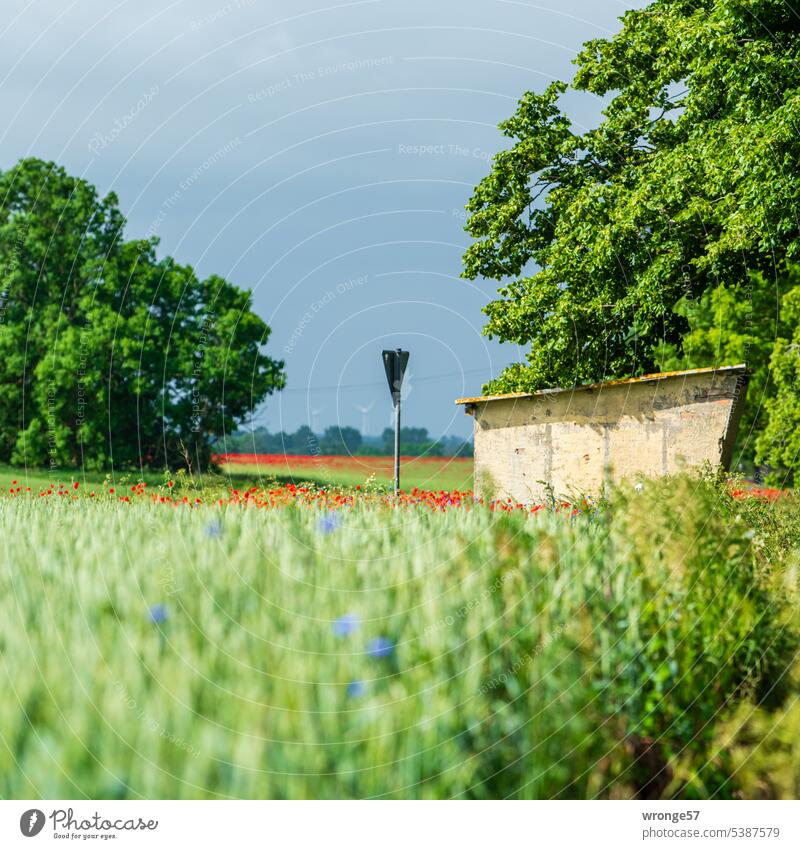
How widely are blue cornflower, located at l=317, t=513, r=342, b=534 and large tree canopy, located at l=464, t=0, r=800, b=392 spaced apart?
1055cm

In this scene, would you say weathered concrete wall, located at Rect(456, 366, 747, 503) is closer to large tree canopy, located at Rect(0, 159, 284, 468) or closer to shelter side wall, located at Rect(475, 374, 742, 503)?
shelter side wall, located at Rect(475, 374, 742, 503)

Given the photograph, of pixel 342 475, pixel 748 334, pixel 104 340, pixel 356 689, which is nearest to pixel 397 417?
pixel 356 689

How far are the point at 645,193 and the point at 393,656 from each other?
47.5ft

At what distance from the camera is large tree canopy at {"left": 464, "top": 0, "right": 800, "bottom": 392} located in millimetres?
13406

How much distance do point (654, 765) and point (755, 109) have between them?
42.3 feet

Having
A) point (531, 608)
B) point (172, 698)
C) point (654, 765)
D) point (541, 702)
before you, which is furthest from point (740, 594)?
point (172, 698)

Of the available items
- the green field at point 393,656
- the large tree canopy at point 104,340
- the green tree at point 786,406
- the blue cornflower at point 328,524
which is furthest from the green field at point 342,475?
the green tree at point 786,406

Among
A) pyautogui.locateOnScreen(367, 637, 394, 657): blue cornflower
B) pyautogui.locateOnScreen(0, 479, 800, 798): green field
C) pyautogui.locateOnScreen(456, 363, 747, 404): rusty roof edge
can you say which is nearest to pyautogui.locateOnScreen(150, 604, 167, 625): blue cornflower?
pyautogui.locateOnScreen(0, 479, 800, 798): green field

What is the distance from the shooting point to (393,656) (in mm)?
3205

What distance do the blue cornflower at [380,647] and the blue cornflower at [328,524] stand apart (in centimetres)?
174

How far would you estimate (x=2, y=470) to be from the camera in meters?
29.6

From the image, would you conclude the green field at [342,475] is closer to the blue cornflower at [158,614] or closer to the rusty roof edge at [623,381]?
the rusty roof edge at [623,381]

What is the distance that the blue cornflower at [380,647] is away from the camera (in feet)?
10.1

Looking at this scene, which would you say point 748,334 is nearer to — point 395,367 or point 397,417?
point 395,367
